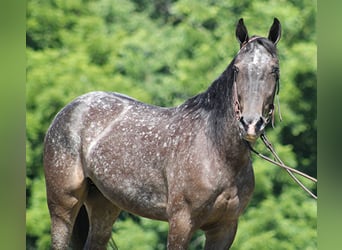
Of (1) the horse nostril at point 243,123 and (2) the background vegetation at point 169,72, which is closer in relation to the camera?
(1) the horse nostril at point 243,123

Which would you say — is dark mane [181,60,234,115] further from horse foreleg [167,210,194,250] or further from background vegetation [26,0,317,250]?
background vegetation [26,0,317,250]

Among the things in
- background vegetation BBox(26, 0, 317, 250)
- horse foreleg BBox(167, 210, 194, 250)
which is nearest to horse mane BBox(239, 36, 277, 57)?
horse foreleg BBox(167, 210, 194, 250)

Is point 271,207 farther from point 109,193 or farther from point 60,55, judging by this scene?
point 109,193

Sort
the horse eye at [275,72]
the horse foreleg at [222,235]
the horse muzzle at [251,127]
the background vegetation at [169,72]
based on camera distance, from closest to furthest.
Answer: the horse muzzle at [251,127] < the horse eye at [275,72] < the horse foreleg at [222,235] < the background vegetation at [169,72]

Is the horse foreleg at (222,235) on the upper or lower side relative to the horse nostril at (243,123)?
lower

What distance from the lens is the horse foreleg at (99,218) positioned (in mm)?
5625

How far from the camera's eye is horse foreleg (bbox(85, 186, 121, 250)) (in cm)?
562

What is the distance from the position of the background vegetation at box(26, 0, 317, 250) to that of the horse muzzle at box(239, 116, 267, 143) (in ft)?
17.5

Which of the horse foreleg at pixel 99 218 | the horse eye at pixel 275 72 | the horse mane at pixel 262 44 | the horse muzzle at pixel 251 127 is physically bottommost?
the horse foreleg at pixel 99 218

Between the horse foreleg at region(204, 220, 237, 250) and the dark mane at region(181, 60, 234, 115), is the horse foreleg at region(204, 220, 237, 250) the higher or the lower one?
the lower one

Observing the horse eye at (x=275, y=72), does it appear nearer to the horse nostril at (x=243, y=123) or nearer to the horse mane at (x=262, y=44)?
the horse mane at (x=262, y=44)

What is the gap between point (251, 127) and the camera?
14.1 feet

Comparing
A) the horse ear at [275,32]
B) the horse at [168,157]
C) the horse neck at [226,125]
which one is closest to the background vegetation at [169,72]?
the horse at [168,157]

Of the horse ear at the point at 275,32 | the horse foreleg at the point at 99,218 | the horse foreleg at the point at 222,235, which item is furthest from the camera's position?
the horse foreleg at the point at 99,218
